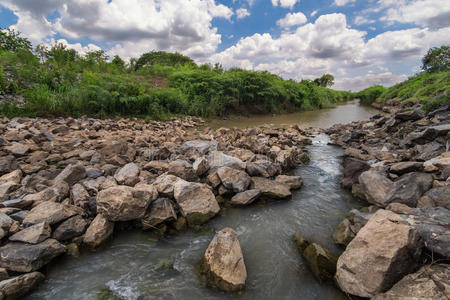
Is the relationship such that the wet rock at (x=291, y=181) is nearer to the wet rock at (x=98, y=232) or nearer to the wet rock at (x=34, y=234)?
the wet rock at (x=98, y=232)

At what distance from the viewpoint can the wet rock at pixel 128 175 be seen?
12.9 ft

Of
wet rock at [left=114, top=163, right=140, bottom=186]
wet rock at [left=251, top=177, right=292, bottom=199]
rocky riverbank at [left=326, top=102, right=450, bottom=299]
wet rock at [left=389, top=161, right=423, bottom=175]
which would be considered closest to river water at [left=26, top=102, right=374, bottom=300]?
wet rock at [left=251, top=177, right=292, bottom=199]

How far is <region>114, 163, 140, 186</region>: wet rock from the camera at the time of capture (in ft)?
12.9

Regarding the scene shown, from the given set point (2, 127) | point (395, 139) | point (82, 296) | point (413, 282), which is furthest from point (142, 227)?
point (395, 139)

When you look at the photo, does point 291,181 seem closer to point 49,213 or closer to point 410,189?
point 410,189

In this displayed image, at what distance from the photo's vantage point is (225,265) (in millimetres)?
2395

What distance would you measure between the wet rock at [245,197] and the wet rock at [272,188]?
215mm

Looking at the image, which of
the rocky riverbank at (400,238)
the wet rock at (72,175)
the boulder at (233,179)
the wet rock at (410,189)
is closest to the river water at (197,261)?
the rocky riverbank at (400,238)

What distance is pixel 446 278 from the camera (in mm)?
1844

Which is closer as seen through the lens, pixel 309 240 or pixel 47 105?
pixel 309 240

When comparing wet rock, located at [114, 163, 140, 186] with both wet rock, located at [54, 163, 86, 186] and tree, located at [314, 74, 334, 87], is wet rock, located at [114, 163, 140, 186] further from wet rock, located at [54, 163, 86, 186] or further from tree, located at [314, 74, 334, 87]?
tree, located at [314, 74, 334, 87]

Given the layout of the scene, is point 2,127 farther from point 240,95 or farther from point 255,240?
point 240,95

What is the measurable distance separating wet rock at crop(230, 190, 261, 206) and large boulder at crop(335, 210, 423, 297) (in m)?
Result: 1.84

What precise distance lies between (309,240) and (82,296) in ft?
9.62
